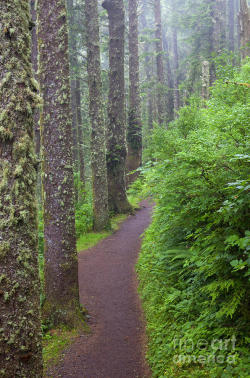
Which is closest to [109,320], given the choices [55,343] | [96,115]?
[55,343]

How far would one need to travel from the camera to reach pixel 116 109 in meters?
13.9

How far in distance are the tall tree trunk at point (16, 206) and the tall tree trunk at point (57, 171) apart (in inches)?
101

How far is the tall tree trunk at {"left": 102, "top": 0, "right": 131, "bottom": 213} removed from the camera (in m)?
13.7

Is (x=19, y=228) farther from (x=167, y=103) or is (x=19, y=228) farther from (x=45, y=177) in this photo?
(x=167, y=103)

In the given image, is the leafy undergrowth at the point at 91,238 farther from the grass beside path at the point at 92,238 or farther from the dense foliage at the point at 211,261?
the dense foliage at the point at 211,261

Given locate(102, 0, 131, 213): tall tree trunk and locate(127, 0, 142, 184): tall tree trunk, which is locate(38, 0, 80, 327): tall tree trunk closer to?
locate(102, 0, 131, 213): tall tree trunk

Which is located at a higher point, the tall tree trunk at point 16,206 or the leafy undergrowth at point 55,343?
the tall tree trunk at point 16,206

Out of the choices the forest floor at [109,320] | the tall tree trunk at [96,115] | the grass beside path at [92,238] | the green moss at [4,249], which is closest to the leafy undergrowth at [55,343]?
the forest floor at [109,320]

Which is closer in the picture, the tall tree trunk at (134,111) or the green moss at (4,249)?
the green moss at (4,249)

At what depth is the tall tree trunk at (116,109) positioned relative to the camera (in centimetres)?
1371

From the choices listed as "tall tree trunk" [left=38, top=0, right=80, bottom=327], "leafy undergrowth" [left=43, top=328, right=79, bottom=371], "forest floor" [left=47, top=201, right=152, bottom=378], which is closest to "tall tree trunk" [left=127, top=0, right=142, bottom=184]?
"forest floor" [left=47, top=201, right=152, bottom=378]

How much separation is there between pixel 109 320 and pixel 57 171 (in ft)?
10.9

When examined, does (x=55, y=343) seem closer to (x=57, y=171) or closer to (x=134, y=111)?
(x=57, y=171)

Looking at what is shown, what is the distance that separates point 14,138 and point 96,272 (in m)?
Answer: 6.13
